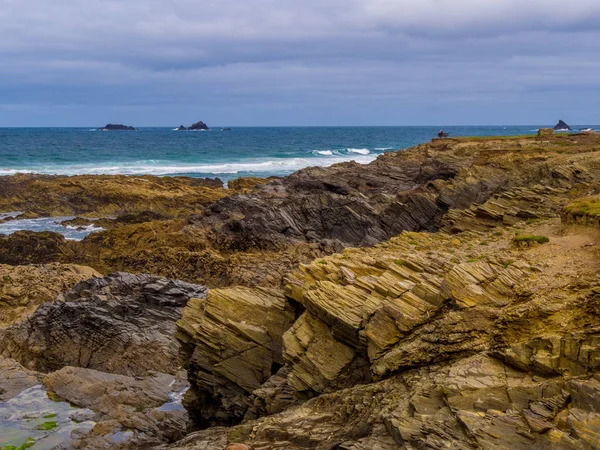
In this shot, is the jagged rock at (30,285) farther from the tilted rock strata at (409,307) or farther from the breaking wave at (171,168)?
the breaking wave at (171,168)

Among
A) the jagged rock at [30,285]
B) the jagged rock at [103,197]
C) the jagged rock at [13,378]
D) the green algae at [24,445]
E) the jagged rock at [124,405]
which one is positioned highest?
the jagged rock at [103,197]

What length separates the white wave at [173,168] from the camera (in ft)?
300

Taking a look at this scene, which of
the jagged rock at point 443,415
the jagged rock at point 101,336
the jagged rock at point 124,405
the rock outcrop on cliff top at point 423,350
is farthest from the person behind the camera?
the jagged rock at point 101,336

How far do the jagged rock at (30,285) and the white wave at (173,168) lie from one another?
5821cm

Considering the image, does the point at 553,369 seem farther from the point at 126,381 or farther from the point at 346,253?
the point at 126,381

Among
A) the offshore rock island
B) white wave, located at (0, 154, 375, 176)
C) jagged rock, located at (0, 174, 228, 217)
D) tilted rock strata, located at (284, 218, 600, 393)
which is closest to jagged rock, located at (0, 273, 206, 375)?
the offshore rock island

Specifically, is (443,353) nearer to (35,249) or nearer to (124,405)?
(124,405)

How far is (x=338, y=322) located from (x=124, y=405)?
9792 millimetres

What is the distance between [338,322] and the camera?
14977mm

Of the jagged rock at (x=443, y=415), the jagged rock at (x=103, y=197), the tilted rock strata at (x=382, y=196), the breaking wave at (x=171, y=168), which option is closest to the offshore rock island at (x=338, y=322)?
the jagged rock at (x=443, y=415)

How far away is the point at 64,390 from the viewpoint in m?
22.5

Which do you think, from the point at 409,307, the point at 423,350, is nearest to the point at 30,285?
the point at 409,307

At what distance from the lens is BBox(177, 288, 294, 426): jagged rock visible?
18.0 metres

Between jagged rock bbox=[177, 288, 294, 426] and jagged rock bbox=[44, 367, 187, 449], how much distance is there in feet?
5.18
